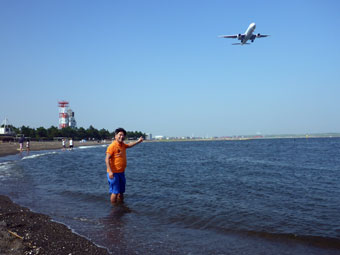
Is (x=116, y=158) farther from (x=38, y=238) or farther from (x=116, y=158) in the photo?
(x=38, y=238)

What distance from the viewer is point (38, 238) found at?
16.1 ft

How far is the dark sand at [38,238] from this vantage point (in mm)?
4355

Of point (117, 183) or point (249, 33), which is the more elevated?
point (249, 33)

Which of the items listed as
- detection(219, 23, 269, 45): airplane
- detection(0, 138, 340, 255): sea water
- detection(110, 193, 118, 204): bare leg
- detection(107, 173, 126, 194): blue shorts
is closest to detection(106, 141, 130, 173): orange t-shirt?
detection(107, 173, 126, 194): blue shorts

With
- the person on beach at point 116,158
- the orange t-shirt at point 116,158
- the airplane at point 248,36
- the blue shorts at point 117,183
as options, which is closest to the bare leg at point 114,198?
the blue shorts at point 117,183

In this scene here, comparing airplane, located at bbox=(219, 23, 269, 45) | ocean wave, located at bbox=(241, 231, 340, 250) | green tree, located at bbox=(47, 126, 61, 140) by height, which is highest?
airplane, located at bbox=(219, 23, 269, 45)

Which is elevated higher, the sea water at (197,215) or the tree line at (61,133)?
the tree line at (61,133)

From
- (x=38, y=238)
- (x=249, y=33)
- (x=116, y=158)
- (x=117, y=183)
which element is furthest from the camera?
(x=249, y=33)

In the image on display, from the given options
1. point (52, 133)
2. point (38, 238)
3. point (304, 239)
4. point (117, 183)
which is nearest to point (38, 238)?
point (38, 238)

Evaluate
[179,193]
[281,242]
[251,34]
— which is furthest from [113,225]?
[251,34]

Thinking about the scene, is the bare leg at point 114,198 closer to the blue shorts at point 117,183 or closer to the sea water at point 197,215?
the blue shorts at point 117,183

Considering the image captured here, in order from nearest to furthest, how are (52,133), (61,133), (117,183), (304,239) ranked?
1. (304,239)
2. (117,183)
3. (52,133)
4. (61,133)

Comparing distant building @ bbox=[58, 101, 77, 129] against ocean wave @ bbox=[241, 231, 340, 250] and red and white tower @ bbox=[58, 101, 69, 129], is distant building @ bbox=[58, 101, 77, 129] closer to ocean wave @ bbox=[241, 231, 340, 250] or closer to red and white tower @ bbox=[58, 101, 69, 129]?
red and white tower @ bbox=[58, 101, 69, 129]

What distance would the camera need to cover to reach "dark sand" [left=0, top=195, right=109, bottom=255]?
436 cm
